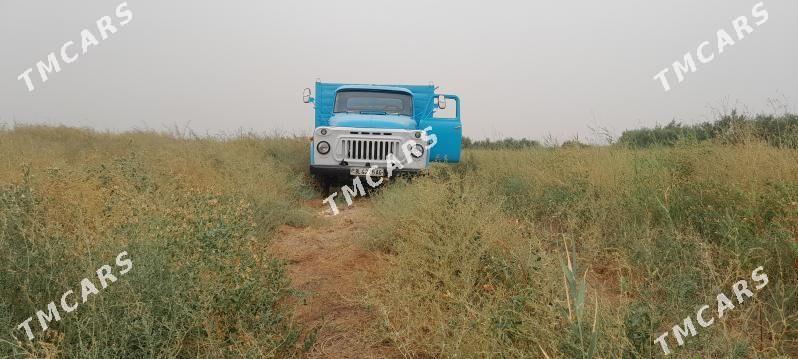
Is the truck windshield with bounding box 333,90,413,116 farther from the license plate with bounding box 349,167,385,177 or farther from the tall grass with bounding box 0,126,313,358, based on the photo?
the tall grass with bounding box 0,126,313,358

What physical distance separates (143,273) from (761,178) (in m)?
4.67

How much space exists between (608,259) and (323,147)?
15.6 ft

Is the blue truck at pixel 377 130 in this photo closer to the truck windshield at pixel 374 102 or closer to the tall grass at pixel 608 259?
the truck windshield at pixel 374 102

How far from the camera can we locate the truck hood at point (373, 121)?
787 cm

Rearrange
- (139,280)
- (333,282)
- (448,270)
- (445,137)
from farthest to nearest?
(445,137) → (333,282) → (448,270) → (139,280)

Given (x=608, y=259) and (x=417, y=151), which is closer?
(x=608, y=259)

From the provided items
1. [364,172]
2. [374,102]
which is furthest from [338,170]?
[374,102]

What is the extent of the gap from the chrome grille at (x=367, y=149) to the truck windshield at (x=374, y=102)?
1.27m

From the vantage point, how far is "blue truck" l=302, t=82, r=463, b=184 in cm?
773

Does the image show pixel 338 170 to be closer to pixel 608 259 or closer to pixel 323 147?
pixel 323 147

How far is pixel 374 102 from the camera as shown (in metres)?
8.97

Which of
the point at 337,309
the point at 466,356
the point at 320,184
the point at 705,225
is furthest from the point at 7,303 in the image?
the point at 320,184

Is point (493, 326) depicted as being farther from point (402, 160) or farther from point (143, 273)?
point (402, 160)

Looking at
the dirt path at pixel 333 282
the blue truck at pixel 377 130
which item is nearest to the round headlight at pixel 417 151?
the blue truck at pixel 377 130
